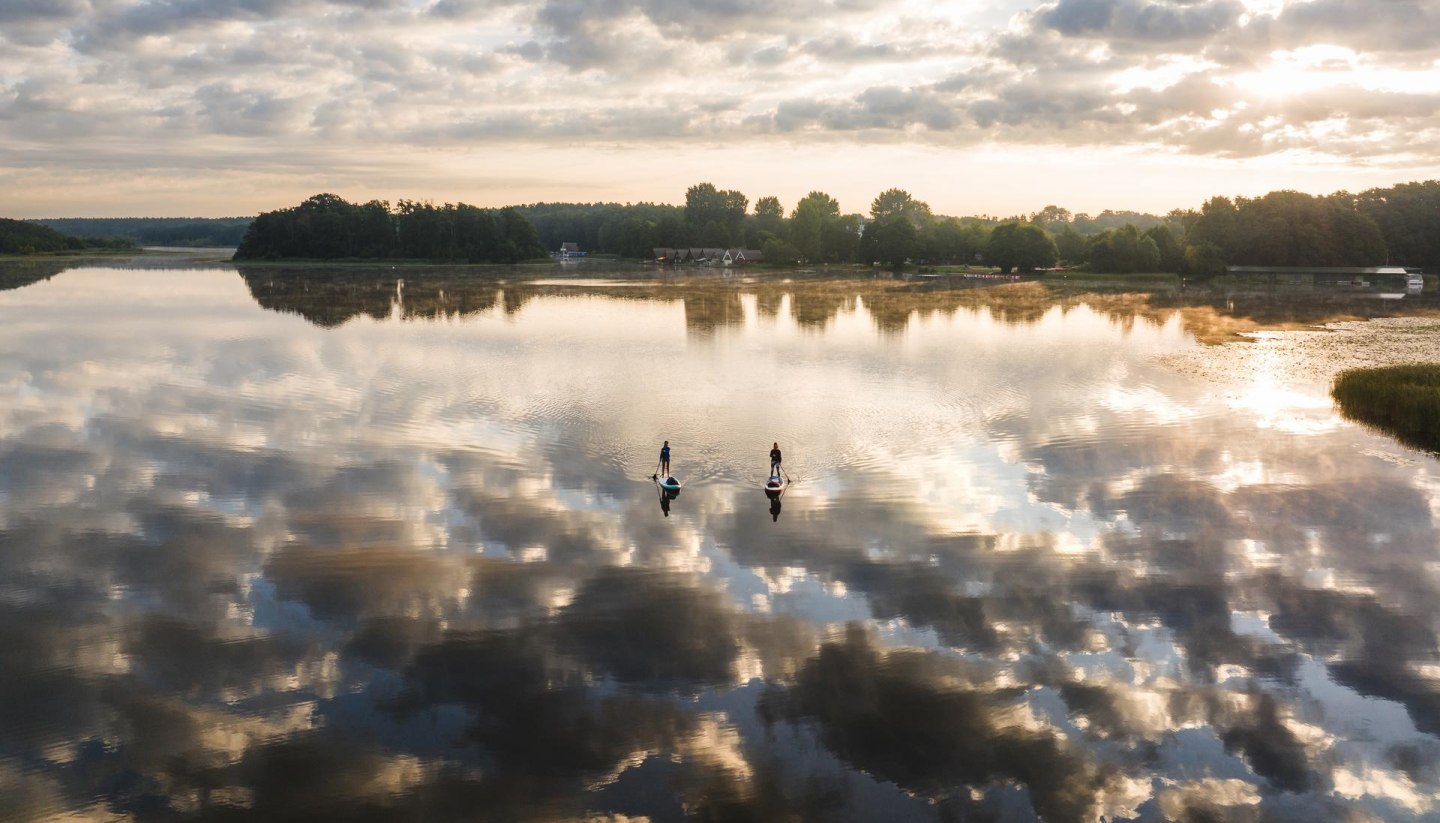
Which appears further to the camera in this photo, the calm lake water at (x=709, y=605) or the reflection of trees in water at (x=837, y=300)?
the reflection of trees in water at (x=837, y=300)

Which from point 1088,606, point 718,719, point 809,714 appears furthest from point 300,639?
point 1088,606

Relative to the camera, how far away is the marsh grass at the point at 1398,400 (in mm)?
42375

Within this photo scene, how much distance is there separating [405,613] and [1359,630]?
21.5m

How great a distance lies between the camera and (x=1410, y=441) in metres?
40.7

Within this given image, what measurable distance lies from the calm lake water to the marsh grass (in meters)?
1.44

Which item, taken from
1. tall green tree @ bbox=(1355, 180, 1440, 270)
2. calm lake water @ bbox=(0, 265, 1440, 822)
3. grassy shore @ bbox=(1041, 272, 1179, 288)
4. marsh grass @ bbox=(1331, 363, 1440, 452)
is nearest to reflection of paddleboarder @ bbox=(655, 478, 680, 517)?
calm lake water @ bbox=(0, 265, 1440, 822)

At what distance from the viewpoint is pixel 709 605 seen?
2236 centimetres

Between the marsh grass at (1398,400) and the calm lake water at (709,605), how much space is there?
1.44 m

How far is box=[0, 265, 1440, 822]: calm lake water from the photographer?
15930 mm

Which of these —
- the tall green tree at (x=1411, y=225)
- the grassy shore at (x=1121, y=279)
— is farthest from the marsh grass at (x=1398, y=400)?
the tall green tree at (x=1411, y=225)

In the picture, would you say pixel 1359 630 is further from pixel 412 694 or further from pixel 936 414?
pixel 936 414

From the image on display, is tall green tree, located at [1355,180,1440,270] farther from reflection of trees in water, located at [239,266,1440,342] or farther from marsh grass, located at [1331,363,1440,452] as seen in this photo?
marsh grass, located at [1331,363,1440,452]

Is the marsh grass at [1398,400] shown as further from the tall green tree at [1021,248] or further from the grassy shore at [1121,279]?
the tall green tree at [1021,248]

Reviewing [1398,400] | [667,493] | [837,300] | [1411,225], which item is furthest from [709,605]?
[1411,225]
